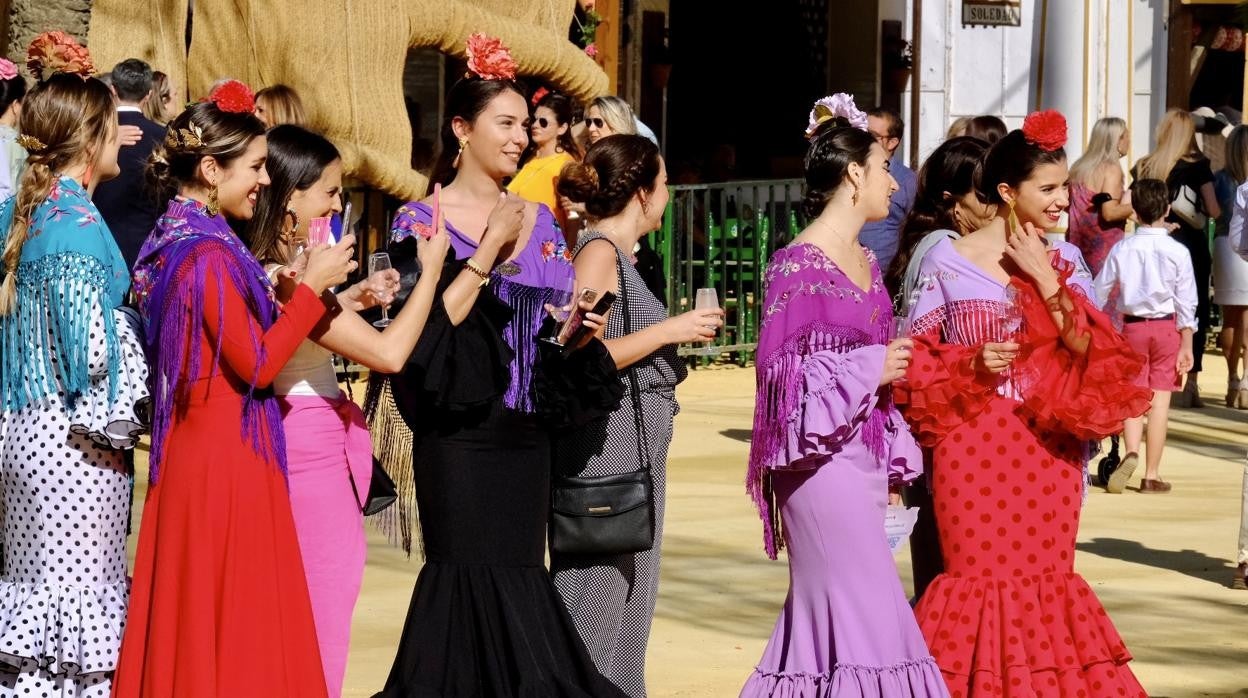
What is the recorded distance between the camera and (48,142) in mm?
5422

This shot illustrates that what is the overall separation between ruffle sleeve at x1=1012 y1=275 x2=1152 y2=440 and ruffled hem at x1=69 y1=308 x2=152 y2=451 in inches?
99.8

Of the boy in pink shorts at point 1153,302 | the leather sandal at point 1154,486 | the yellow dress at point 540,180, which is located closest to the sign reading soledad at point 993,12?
the boy in pink shorts at point 1153,302

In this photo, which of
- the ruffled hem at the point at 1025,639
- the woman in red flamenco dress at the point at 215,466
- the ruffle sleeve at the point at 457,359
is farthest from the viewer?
the ruffled hem at the point at 1025,639

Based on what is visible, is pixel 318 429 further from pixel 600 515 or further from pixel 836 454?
pixel 836 454

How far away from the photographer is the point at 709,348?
52.3 ft

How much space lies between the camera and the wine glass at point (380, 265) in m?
4.95

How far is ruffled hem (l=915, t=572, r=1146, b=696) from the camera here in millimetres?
5746

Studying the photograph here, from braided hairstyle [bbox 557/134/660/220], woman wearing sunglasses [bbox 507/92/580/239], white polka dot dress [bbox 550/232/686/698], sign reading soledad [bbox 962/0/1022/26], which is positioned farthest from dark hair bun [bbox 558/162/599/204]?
sign reading soledad [bbox 962/0/1022/26]

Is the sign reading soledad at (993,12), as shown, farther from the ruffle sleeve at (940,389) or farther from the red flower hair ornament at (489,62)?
the red flower hair ornament at (489,62)

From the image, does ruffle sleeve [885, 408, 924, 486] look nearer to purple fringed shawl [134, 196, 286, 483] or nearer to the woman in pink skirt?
the woman in pink skirt

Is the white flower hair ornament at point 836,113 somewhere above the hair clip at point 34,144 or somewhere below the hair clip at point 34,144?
above

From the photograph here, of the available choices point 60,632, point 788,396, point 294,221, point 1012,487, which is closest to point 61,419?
point 60,632

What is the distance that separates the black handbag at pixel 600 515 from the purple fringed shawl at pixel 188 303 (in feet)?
2.83

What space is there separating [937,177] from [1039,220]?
681 millimetres
